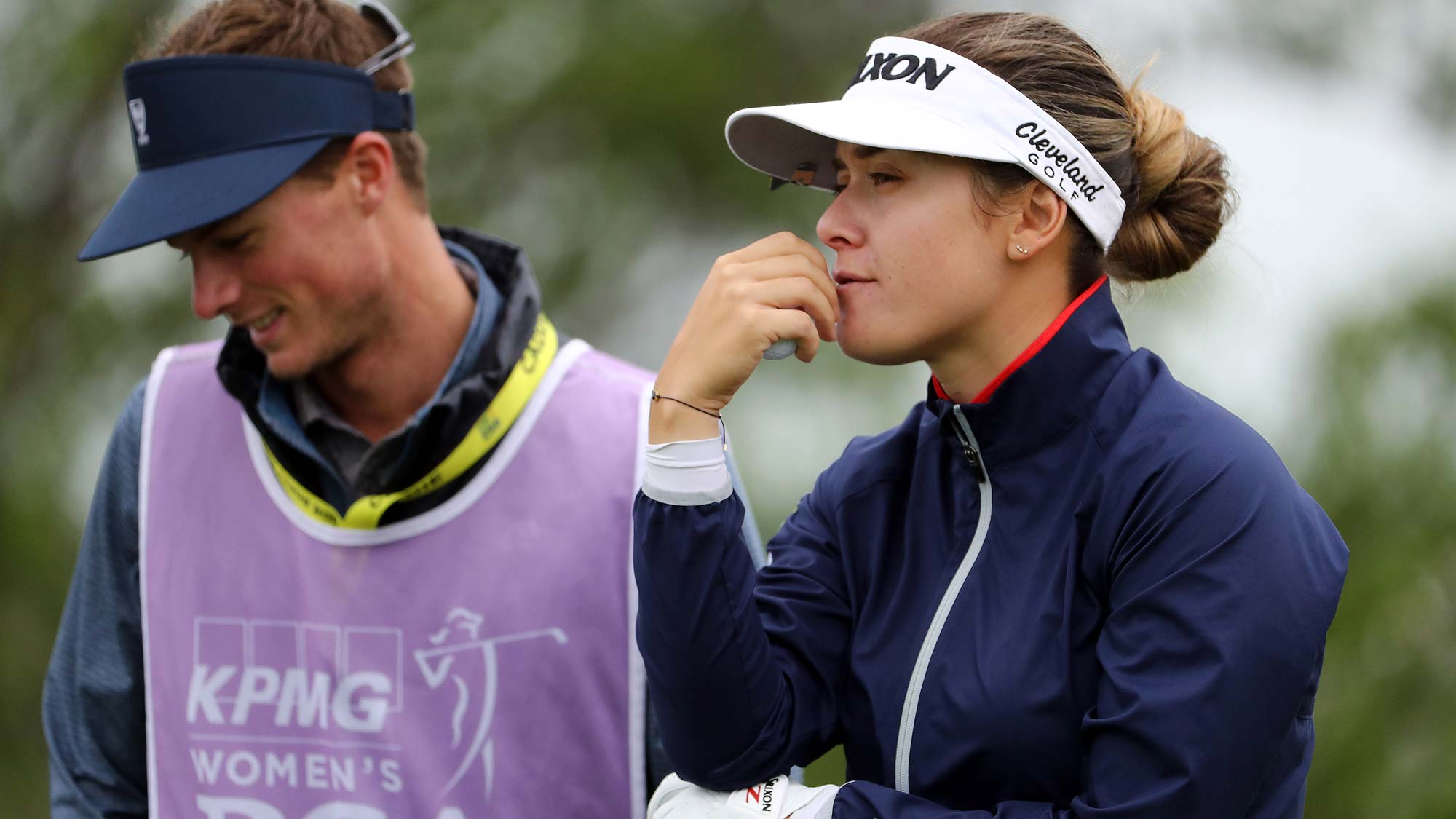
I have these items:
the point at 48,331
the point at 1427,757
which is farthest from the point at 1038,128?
the point at 48,331

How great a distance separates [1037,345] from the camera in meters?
2.07

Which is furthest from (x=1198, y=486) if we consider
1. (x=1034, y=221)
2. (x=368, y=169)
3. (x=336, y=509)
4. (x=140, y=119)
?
(x=140, y=119)

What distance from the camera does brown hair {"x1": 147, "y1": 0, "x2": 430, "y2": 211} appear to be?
9.24ft

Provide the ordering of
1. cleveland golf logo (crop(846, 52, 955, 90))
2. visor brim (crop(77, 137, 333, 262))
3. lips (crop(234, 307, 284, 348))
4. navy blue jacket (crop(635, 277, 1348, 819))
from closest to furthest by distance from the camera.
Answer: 1. navy blue jacket (crop(635, 277, 1348, 819))
2. cleveland golf logo (crop(846, 52, 955, 90))
3. visor brim (crop(77, 137, 333, 262))
4. lips (crop(234, 307, 284, 348))

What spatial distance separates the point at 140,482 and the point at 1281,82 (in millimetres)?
4025

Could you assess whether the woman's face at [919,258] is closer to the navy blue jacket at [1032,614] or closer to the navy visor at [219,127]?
the navy blue jacket at [1032,614]

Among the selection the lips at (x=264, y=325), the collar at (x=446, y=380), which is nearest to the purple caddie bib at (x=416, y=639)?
the collar at (x=446, y=380)

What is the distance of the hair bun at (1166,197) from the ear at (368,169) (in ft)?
4.42

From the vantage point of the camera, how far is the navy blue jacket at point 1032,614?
1779 mm

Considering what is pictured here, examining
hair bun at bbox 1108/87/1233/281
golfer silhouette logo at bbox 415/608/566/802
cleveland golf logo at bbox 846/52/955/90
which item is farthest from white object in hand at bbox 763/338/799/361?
golfer silhouette logo at bbox 415/608/566/802

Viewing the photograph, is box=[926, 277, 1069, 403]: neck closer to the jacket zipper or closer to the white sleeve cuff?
the jacket zipper

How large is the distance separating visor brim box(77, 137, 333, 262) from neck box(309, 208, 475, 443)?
10.3 inches

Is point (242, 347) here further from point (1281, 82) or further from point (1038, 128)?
point (1281, 82)

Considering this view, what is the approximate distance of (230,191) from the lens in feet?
8.77
